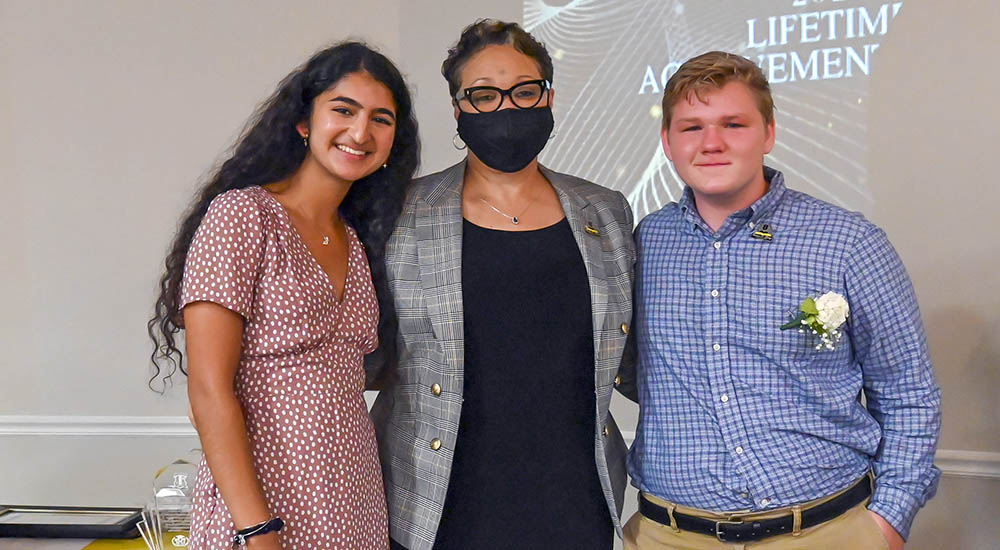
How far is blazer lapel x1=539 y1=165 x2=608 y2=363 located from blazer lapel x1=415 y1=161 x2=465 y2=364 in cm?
23

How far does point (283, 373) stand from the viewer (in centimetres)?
167

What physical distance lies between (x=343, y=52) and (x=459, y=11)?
1683 mm

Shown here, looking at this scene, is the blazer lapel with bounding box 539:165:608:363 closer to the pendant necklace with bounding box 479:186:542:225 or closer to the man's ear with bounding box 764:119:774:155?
the pendant necklace with bounding box 479:186:542:225

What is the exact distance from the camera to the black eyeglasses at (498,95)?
1.96 metres

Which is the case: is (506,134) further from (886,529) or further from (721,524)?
(886,529)

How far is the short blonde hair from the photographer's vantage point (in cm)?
190

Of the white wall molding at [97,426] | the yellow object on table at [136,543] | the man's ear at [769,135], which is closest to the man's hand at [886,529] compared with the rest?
the man's ear at [769,135]

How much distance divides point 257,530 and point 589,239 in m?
0.88

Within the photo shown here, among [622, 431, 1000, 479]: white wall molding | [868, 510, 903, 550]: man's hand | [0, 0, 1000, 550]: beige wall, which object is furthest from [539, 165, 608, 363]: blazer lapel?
[0, 0, 1000, 550]: beige wall

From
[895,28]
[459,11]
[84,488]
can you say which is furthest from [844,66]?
[84,488]

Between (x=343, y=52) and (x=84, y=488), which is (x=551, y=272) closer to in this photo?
(x=343, y=52)

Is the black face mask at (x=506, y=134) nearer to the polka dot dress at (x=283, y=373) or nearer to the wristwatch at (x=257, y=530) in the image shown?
the polka dot dress at (x=283, y=373)

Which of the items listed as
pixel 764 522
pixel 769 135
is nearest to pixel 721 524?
pixel 764 522

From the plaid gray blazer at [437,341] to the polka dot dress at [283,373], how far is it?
18 centimetres
